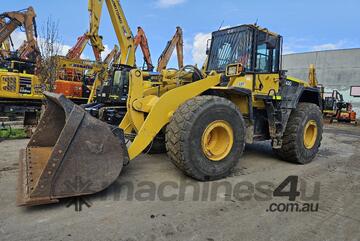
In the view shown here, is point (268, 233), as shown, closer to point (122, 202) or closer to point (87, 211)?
point (122, 202)

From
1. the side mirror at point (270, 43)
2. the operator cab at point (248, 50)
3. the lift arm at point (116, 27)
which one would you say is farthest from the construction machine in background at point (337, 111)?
the side mirror at point (270, 43)

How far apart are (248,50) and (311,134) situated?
2444mm

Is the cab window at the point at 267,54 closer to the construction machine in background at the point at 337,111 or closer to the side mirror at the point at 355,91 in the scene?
the construction machine in background at the point at 337,111

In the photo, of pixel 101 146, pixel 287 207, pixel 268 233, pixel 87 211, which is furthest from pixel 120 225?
pixel 287 207

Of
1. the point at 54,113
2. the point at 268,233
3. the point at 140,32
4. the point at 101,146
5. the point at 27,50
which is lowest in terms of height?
the point at 268,233

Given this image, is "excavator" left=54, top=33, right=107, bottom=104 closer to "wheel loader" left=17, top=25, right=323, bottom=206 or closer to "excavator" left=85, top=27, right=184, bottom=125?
"excavator" left=85, top=27, right=184, bottom=125

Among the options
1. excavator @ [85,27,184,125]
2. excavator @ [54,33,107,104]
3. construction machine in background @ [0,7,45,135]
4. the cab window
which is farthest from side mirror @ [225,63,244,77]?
excavator @ [54,33,107,104]

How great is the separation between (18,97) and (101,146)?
975cm

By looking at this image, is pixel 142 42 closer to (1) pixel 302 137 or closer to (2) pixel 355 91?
(1) pixel 302 137

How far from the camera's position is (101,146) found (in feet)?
12.1

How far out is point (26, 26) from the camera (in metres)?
14.9

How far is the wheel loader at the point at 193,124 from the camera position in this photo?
3502 millimetres

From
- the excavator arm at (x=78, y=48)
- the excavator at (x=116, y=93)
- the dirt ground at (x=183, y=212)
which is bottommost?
the dirt ground at (x=183, y=212)

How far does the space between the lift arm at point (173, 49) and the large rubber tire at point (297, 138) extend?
12.8m
